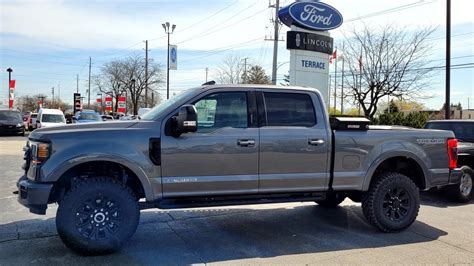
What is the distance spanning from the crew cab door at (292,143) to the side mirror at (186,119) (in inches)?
38.7

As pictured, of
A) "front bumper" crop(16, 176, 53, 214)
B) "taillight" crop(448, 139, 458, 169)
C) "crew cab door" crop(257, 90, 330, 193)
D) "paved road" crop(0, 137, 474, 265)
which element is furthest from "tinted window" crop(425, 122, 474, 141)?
"front bumper" crop(16, 176, 53, 214)

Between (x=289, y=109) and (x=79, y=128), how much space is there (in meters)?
2.70

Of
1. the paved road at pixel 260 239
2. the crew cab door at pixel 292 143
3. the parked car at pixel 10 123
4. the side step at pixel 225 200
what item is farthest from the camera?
the parked car at pixel 10 123

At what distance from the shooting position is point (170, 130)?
5211 mm

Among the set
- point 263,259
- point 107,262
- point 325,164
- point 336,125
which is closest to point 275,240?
point 263,259

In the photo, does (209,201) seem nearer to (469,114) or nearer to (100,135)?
(100,135)

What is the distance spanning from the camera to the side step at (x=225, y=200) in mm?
5340

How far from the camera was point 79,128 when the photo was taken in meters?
5.10

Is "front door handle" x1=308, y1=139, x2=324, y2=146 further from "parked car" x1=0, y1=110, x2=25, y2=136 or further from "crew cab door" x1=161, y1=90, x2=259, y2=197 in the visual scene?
"parked car" x1=0, y1=110, x2=25, y2=136

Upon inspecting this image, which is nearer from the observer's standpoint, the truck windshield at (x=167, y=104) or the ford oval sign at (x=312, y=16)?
the truck windshield at (x=167, y=104)

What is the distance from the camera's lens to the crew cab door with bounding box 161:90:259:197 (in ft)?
17.1

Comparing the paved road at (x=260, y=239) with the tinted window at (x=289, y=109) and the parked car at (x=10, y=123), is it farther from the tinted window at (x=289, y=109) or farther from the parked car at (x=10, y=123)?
the parked car at (x=10, y=123)

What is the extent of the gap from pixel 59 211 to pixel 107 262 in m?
0.79

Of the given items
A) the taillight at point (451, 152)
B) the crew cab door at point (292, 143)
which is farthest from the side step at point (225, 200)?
the taillight at point (451, 152)
